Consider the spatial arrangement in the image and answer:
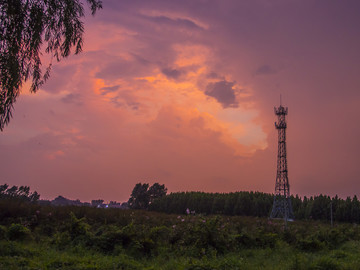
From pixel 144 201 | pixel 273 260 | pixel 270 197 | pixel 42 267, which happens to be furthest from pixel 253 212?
pixel 42 267

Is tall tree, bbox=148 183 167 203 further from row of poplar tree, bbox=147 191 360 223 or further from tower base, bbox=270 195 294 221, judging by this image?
tower base, bbox=270 195 294 221

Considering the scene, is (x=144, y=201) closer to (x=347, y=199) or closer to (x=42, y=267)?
(x=347, y=199)

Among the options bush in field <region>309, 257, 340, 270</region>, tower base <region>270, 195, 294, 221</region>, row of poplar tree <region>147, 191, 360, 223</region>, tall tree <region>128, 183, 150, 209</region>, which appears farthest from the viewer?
tall tree <region>128, 183, 150, 209</region>

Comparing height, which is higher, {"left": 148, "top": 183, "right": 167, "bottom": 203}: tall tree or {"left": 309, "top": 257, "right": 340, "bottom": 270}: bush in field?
{"left": 148, "top": 183, "right": 167, "bottom": 203}: tall tree

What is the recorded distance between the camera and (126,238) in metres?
11.5

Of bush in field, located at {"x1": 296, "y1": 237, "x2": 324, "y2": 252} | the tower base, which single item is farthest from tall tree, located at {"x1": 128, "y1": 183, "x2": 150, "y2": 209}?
bush in field, located at {"x1": 296, "y1": 237, "x2": 324, "y2": 252}

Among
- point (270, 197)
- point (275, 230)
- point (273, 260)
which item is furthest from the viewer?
point (270, 197)

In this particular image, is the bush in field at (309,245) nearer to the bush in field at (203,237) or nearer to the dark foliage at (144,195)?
the bush in field at (203,237)

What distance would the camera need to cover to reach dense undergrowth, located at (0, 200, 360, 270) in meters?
8.98

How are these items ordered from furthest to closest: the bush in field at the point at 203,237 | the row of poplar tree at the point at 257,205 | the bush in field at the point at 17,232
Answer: the row of poplar tree at the point at 257,205 → the bush in field at the point at 203,237 → the bush in field at the point at 17,232

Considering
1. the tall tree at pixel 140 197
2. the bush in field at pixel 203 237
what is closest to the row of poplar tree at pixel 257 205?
the tall tree at pixel 140 197

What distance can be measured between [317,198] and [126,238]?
64.0 metres

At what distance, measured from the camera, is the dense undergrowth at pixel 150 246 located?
898cm

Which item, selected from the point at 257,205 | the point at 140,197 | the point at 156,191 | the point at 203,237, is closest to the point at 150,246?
the point at 203,237
